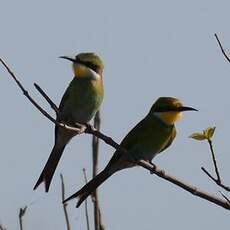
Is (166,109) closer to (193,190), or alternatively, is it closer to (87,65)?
(87,65)

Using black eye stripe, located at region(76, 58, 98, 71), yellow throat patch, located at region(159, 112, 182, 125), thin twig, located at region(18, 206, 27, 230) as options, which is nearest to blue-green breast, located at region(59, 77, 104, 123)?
black eye stripe, located at region(76, 58, 98, 71)

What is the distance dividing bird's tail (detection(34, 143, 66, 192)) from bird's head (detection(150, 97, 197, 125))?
0.81 m

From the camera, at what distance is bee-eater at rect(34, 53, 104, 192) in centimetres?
487

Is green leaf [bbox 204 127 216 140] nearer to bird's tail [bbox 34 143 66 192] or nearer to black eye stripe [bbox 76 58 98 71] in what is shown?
bird's tail [bbox 34 143 66 192]

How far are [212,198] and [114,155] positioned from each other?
1.66 m

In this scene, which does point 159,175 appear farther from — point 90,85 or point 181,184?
point 90,85

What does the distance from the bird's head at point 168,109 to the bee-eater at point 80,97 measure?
1.54ft

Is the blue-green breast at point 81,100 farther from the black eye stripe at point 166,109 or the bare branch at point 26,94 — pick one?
the bare branch at point 26,94

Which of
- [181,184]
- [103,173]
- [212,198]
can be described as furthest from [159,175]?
[103,173]

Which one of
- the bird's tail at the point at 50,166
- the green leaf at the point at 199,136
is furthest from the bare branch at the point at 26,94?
the bird's tail at the point at 50,166

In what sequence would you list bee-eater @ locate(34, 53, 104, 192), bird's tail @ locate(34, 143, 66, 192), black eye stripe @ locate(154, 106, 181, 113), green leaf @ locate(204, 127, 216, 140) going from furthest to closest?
bee-eater @ locate(34, 53, 104, 192)
black eye stripe @ locate(154, 106, 181, 113)
bird's tail @ locate(34, 143, 66, 192)
green leaf @ locate(204, 127, 216, 140)

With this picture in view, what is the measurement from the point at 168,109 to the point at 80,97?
72cm

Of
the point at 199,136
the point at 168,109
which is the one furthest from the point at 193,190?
the point at 168,109

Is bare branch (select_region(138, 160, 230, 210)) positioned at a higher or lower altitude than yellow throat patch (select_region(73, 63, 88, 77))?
lower
